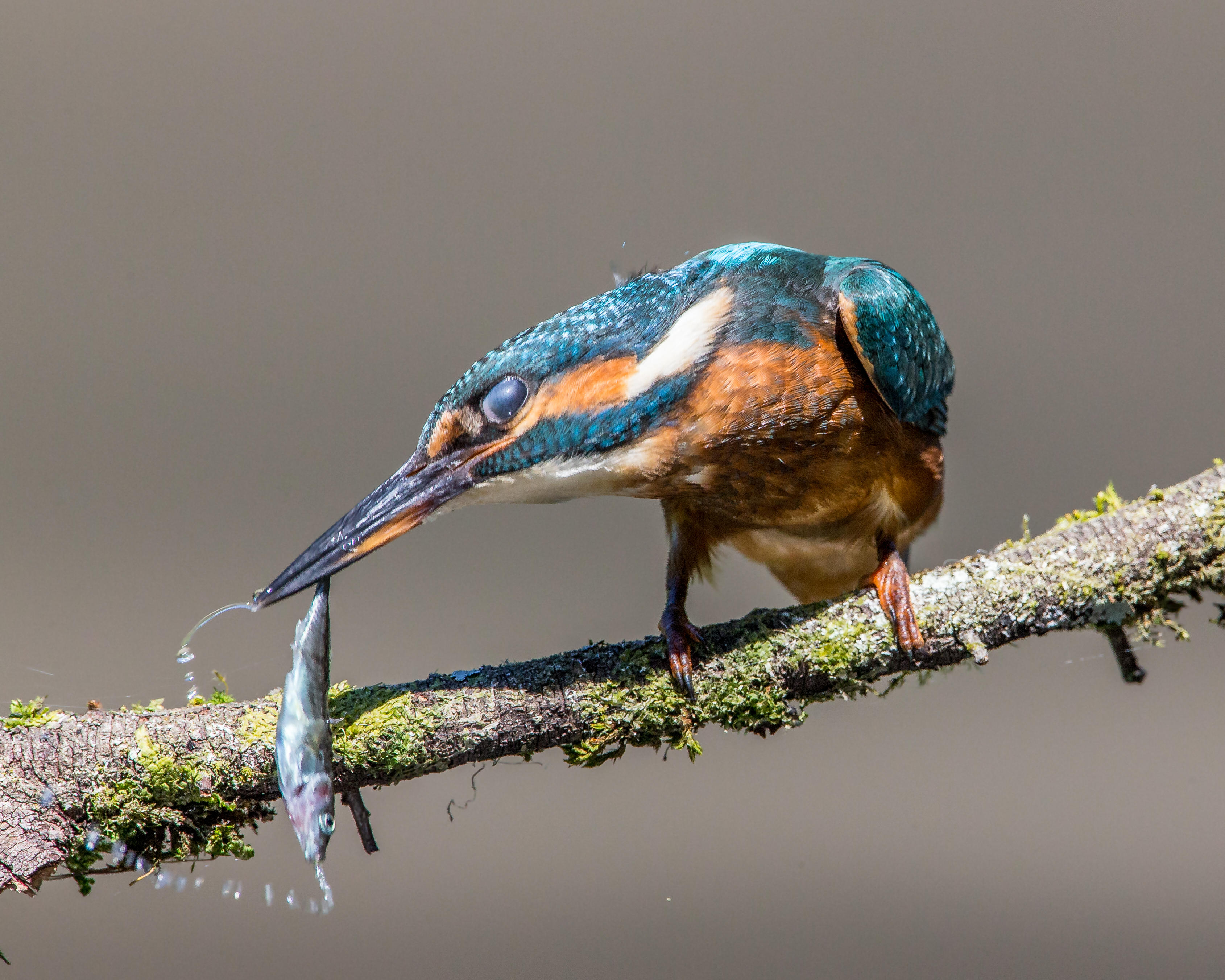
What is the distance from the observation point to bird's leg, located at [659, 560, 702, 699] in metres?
1.35

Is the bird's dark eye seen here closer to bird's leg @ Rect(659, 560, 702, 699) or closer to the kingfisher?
the kingfisher

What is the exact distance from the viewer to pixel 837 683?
4.57 ft

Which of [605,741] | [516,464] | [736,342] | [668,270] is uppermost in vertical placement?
[668,270]

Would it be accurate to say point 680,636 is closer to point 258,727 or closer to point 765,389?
point 765,389

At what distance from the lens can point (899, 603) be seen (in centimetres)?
140

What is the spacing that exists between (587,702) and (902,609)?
475 mm

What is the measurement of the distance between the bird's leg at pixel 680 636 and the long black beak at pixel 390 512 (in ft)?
1.31

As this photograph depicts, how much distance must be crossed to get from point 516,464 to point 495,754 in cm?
37

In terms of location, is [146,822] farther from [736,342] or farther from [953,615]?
[953,615]

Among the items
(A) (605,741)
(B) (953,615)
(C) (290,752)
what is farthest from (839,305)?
(C) (290,752)

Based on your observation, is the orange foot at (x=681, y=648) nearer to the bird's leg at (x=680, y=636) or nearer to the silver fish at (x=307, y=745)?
the bird's leg at (x=680, y=636)

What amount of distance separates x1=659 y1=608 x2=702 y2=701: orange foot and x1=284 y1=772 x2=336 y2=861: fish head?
1.59ft

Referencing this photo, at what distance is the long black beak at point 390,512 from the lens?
1.17 m

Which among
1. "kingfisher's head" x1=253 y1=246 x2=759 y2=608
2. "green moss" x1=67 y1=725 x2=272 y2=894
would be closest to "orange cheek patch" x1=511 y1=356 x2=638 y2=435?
"kingfisher's head" x1=253 y1=246 x2=759 y2=608
